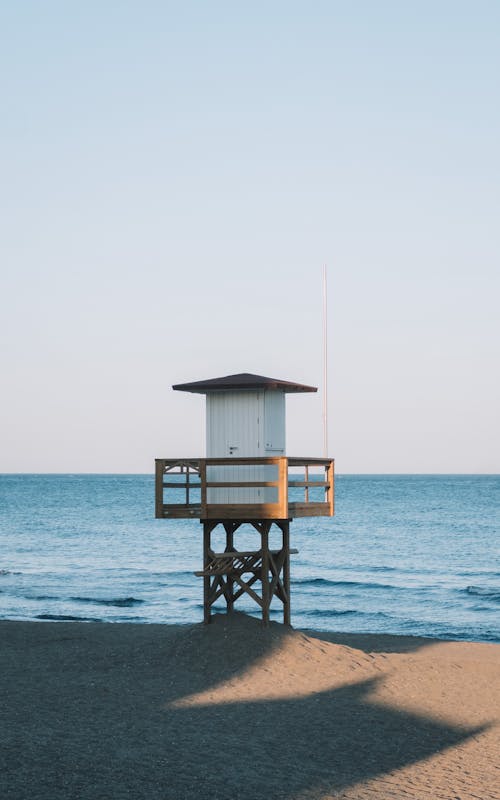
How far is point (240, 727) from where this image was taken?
14484 millimetres

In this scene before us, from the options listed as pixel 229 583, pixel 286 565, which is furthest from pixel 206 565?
pixel 286 565

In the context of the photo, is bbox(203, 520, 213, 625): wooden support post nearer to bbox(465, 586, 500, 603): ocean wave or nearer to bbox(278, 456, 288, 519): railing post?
bbox(278, 456, 288, 519): railing post

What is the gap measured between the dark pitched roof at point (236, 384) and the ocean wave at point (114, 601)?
18.7 m

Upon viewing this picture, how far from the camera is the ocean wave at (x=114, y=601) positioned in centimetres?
3672

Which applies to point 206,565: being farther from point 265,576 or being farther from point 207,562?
point 265,576

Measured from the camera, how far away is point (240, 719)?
49.1 ft

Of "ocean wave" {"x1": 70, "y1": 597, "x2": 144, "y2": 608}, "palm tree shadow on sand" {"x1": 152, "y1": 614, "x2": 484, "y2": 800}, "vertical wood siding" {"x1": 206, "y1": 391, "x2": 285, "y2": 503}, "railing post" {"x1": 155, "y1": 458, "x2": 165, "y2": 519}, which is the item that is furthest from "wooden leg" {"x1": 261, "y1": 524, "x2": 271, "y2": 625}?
"ocean wave" {"x1": 70, "y1": 597, "x2": 144, "y2": 608}

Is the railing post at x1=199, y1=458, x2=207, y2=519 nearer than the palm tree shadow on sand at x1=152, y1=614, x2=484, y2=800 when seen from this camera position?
No

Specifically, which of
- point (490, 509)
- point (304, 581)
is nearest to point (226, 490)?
point (304, 581)

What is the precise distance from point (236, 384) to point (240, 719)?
6728mm

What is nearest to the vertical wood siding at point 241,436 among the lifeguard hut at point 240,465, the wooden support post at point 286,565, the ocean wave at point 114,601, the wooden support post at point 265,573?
the lifeguard hut at point 240,465

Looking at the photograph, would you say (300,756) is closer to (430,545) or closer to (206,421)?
(206,421)

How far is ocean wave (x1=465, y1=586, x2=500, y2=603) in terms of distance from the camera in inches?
1570

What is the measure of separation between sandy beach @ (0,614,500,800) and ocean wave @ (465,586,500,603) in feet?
57.7
